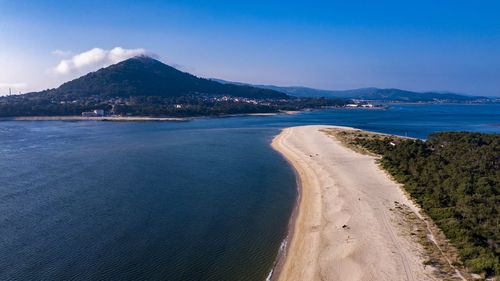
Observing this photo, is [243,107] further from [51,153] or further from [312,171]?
[312,171]

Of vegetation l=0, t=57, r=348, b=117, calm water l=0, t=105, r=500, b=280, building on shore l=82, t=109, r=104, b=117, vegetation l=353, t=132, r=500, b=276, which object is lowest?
calm water l=0, t=105, r=500, b=280

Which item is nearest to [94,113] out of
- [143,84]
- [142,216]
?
[143,84]

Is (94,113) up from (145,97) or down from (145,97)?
down

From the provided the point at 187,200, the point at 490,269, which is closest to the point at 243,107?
the point at 187,200

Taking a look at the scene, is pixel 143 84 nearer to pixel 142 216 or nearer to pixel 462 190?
pixel 142 216

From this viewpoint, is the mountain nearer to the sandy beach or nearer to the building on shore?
the building on shore

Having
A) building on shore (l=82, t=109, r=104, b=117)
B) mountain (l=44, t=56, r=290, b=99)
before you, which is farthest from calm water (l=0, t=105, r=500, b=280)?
mountain (l=44, t=56, r=290, b=99)
